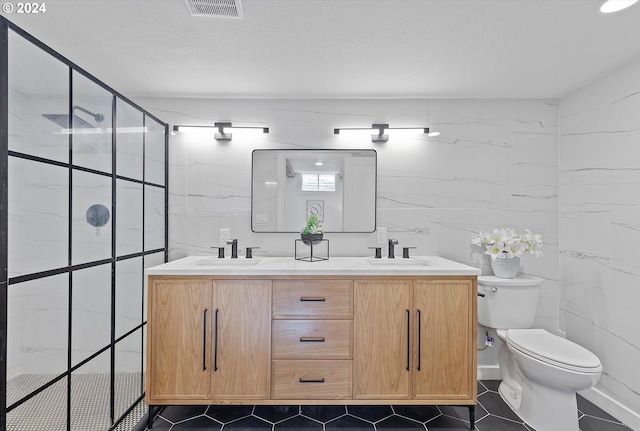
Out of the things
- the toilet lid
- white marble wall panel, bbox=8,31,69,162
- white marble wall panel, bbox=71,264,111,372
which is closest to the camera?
white marble wall panel, bbox=8,31,69,162

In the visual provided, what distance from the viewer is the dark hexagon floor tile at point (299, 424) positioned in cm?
184

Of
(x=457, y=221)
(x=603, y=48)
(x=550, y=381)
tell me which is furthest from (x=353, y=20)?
(x=550, y=381)

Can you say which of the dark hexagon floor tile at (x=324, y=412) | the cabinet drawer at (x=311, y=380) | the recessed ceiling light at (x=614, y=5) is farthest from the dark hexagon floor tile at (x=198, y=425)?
the recessed ceiling light at (x=614, y=5)

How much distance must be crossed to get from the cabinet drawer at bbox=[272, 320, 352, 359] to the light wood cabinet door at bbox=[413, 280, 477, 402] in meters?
0.42

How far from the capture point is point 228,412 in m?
1.99

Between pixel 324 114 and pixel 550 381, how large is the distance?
2.22 meters

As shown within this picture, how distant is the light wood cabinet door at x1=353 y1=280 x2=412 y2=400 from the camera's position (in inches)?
72.0

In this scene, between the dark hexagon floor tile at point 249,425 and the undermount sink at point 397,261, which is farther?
the undermount sink at point 397,261

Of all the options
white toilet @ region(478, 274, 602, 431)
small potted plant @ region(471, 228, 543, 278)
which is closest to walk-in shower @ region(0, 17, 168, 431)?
white toilet @ region(478, 274, 602, 431)

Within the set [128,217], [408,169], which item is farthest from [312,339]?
[408,169]

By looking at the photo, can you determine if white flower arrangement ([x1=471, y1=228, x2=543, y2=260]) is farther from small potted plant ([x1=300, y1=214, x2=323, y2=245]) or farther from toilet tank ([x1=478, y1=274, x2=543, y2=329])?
small potted plant ([x1=300, y1=214, x2=323, y2=245])

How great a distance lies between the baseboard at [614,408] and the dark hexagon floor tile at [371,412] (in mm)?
1361

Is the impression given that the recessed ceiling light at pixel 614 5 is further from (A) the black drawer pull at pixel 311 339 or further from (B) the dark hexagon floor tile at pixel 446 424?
(B) the dark hexagon floor tile at pixel 446 424

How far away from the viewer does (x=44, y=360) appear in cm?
134
